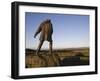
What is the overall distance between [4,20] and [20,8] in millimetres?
99

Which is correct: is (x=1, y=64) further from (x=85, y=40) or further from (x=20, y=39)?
(x=85, y=40)

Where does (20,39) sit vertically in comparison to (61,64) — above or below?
above

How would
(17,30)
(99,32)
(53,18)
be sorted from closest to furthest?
(17,30), (53,18), (99,32)

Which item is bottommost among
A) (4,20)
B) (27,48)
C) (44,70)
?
(44,70)

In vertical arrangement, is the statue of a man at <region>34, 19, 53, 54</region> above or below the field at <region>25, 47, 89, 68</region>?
above

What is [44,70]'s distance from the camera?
1459 mm

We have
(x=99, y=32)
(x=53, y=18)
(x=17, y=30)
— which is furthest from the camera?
(x=99, y=32)

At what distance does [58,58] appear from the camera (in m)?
1.50

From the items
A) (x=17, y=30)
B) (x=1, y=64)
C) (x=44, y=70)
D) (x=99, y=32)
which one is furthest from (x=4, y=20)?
(x=99, y=32)

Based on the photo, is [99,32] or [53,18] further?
[99,32]

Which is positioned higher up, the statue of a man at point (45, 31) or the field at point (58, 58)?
the statue of a man at point (45, 31)

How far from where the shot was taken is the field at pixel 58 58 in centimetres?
144

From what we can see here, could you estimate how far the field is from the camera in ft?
4.72

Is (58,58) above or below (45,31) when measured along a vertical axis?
below
